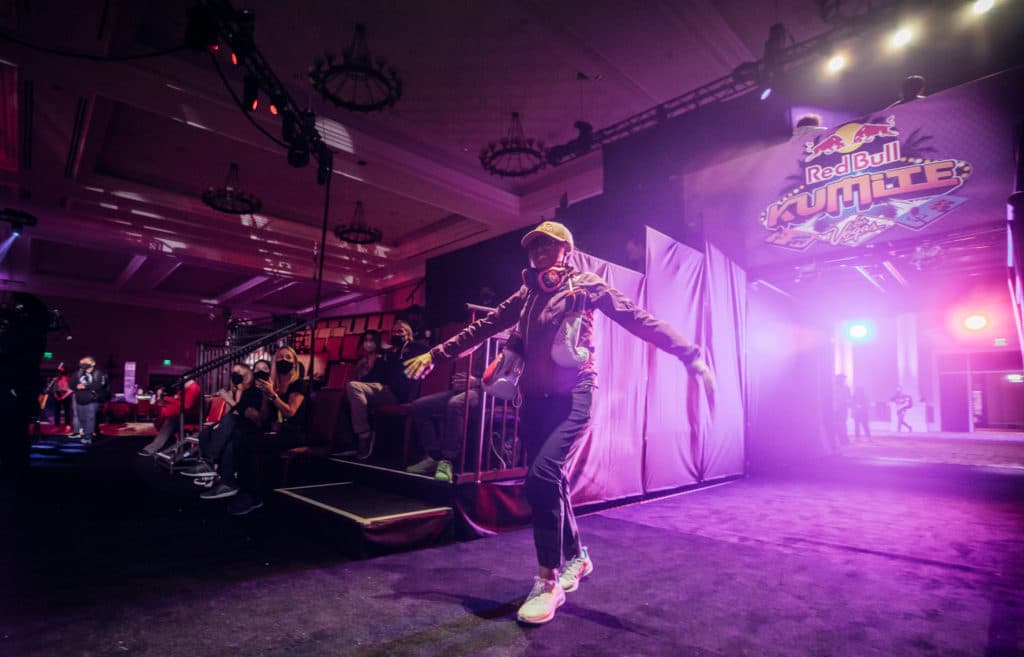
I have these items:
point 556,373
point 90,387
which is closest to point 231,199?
point 90,387

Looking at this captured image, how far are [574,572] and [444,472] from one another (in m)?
1.41

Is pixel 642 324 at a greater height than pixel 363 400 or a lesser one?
greater

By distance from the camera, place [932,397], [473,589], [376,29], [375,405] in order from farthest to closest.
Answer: [932,397], [376,29], [375,405], [473,589]

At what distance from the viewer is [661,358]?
197 inches

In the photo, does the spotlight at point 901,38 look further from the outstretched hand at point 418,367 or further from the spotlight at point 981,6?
the outstretched hand at point 418,367

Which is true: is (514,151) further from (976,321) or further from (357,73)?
(976,321)

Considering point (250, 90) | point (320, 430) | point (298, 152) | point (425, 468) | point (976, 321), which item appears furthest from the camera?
point (976, 321)

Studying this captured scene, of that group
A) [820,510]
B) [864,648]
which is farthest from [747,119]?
[864,648]

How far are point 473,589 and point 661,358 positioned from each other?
3216mm

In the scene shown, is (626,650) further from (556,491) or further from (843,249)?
(843,249)

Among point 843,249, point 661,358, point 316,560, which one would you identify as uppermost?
point 843,249

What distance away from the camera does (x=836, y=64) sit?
543 centimetres

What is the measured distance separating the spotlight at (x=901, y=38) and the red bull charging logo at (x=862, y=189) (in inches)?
28.1

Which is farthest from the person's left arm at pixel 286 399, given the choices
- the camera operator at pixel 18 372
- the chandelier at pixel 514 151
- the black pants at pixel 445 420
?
the chandelier at pixel 514 151
